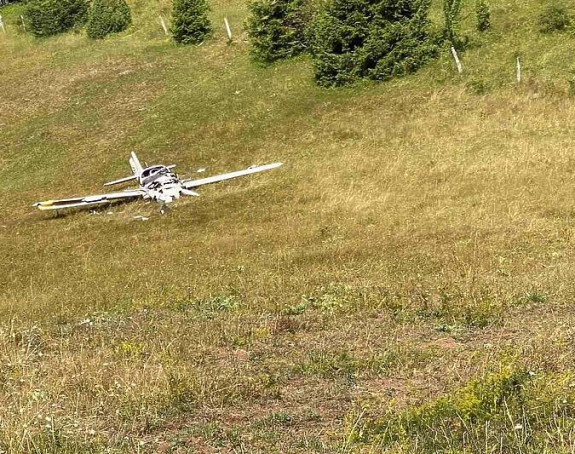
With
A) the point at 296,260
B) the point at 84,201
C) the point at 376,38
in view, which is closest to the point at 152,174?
the point at 84,201

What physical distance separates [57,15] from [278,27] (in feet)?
95.5

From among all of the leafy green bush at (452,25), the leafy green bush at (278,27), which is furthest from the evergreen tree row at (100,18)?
the leafy green bush at (452,25)

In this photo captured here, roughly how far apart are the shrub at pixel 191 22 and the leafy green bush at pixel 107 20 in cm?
981

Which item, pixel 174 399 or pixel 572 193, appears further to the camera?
pixel 572 193

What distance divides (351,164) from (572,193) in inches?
421

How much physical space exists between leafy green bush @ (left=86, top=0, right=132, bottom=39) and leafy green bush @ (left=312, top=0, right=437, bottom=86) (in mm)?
27128

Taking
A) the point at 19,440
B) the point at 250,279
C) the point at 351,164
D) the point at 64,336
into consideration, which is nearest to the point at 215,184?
the point at 351,164

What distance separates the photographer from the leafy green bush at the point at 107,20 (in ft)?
192

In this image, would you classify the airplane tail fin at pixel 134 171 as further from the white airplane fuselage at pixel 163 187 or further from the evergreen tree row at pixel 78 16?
the evergreen tree row at pixel 78 16

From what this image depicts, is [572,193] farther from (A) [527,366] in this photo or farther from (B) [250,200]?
(A) [527,366]

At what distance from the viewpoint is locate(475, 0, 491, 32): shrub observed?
37938 millimetres

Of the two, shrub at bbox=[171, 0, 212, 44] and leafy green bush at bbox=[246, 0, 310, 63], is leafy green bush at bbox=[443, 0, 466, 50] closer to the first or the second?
leafy green bush at bbox=[246, 0, 310, 63]

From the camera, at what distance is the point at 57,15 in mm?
61844

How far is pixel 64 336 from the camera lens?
413 inches
